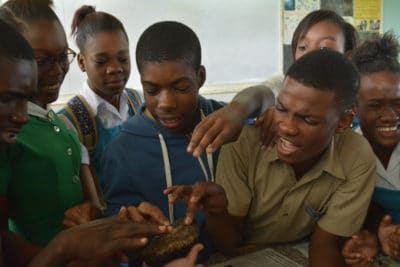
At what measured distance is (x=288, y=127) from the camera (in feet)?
3.10

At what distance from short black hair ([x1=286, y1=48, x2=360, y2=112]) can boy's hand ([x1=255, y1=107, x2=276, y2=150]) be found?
107 millimetres

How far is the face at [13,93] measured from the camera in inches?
28.6

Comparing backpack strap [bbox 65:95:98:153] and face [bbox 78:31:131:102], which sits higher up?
face [bbox 78:31:131:102]

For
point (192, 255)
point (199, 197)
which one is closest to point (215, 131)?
point (199, 197)

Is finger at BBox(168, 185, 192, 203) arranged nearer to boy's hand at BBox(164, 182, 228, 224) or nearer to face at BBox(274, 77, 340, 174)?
boy's hand at BBox(164, 182, 228, 224)

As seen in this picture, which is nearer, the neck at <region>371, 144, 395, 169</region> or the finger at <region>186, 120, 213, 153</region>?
the finger at <region>186, 120, 213, 153</region>

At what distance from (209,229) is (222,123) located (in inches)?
10.7

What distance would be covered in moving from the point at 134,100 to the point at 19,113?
0.83 m

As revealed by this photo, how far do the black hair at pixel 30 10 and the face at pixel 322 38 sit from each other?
2.87 feet

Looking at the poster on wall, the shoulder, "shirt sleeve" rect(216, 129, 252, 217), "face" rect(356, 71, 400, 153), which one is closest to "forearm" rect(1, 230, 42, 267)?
"shirt sleeve" rect(216, 129, 252, 217)

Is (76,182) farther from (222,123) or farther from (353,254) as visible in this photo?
(353,254)

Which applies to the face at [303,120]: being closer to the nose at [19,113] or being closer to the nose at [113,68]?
the nose at [19,113]

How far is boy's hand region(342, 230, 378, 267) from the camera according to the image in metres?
0.94

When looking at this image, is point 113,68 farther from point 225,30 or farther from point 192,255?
point 225,30
